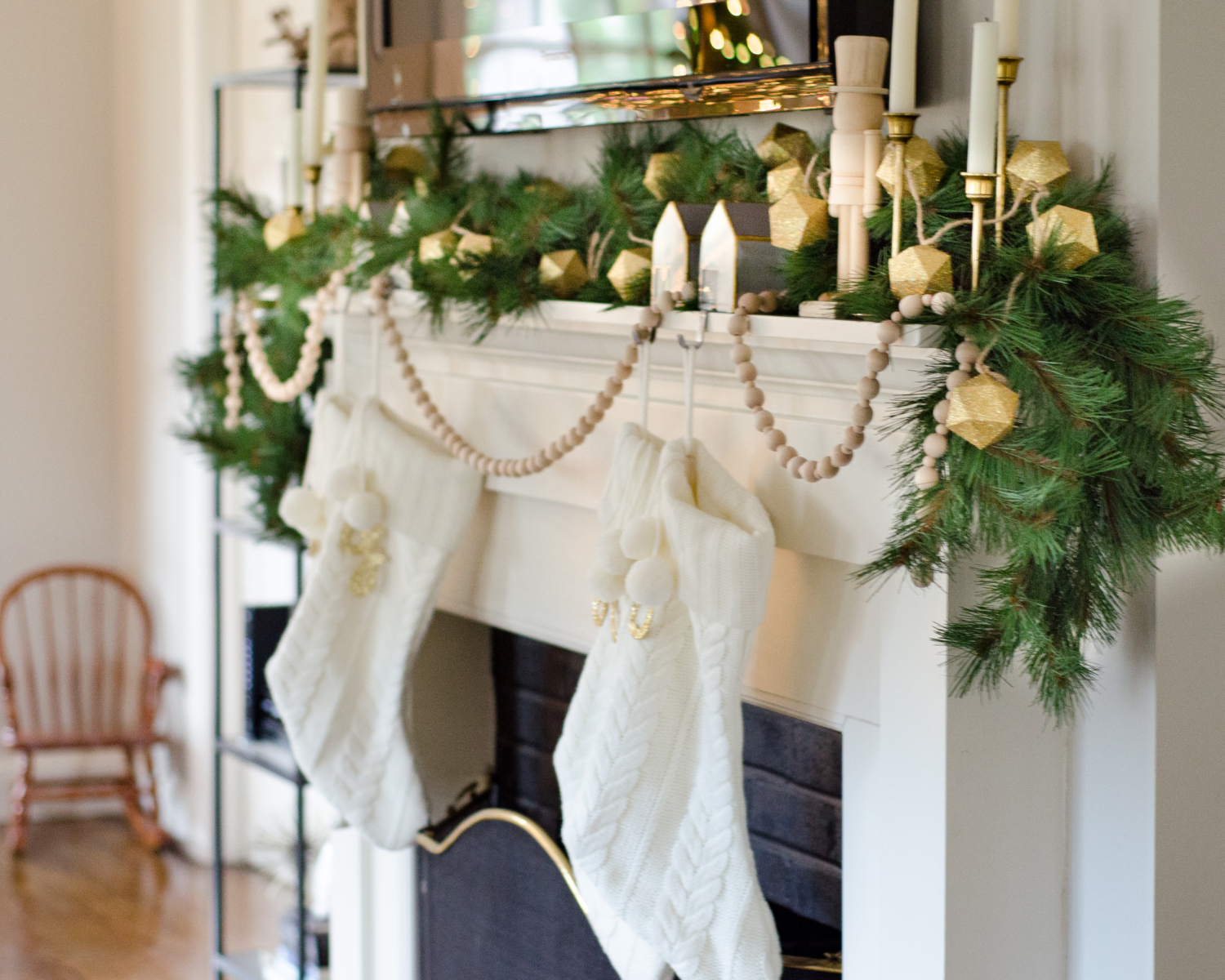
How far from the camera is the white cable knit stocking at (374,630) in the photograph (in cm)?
167

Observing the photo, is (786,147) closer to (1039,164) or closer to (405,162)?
(1039,164)

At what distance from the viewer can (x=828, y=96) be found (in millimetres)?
1244

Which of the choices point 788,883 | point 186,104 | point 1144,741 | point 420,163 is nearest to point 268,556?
point 186,104

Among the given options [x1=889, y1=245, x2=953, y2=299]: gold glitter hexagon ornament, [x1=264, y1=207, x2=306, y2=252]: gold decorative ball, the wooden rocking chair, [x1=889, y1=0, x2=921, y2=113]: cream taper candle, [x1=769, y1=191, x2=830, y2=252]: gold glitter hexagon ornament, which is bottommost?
the wooden rocking chair

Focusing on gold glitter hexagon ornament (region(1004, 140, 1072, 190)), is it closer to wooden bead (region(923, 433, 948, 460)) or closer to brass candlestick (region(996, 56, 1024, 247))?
brass candlestick (region(996, 56, 1024, 247))

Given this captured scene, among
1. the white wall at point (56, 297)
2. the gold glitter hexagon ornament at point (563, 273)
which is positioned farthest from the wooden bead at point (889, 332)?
the white wall at point (56, 297)

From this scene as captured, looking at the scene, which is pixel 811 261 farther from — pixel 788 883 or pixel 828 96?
pixel 788 883

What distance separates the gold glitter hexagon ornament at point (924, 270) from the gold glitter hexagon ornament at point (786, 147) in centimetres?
24

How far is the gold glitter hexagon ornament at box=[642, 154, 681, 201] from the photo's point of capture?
4.50ft

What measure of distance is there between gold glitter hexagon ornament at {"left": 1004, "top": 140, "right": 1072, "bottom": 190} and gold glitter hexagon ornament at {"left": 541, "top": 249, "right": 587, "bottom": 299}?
0.51m

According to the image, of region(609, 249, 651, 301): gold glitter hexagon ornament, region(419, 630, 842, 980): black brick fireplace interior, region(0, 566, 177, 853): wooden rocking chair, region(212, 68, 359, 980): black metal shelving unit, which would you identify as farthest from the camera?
region(0, 566, 177, 853): wooden rocking chair

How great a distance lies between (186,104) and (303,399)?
1.11m

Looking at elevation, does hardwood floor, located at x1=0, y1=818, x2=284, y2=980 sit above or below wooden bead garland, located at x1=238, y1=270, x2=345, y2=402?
below

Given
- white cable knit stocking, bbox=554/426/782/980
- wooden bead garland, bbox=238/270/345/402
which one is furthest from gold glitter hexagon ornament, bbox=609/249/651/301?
wooden bead garland, bbox=238/270/345/402
